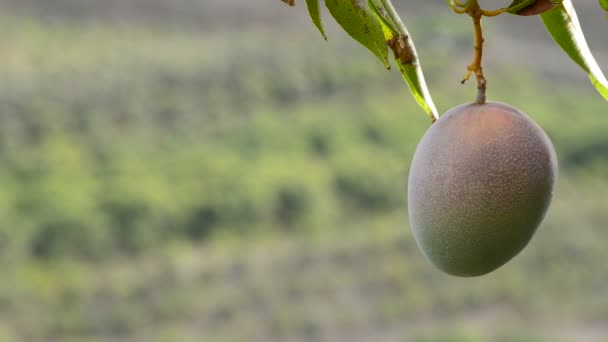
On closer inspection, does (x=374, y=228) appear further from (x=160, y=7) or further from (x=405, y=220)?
(x=160, y=7)

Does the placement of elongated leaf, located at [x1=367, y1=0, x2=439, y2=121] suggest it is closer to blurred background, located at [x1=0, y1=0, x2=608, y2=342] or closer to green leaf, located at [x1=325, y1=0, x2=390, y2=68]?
green leaf, located at [x1=325, y1=0, x2=390, y2=68]

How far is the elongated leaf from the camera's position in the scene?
1.51ft

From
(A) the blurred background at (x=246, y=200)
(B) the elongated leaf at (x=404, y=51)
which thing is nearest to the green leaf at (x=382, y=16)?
(B) the elongated leaf at (x=404, y=51)

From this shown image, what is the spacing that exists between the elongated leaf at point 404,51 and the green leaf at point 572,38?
0.06 m

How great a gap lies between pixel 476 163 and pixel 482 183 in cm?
1

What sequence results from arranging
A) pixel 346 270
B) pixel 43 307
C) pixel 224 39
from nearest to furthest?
1. pixel 43 307
2. pixel 346 270
3. pixel 224 39

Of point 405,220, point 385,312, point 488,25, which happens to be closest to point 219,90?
point 405,220

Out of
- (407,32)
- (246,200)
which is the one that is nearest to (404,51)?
(407,32)

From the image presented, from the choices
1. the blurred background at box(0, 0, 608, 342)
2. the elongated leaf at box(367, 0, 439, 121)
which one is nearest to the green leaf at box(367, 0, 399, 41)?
the elongated leaf at box(367, 0, 439, 121)

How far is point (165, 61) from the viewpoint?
687 centimetres

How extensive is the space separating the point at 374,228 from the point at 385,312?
589 mm

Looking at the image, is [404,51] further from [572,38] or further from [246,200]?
[246,200]

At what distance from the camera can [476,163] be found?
0.45 meters

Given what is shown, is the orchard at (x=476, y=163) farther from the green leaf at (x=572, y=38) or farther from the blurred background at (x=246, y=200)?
the blurred background at (x=246, y=200)
